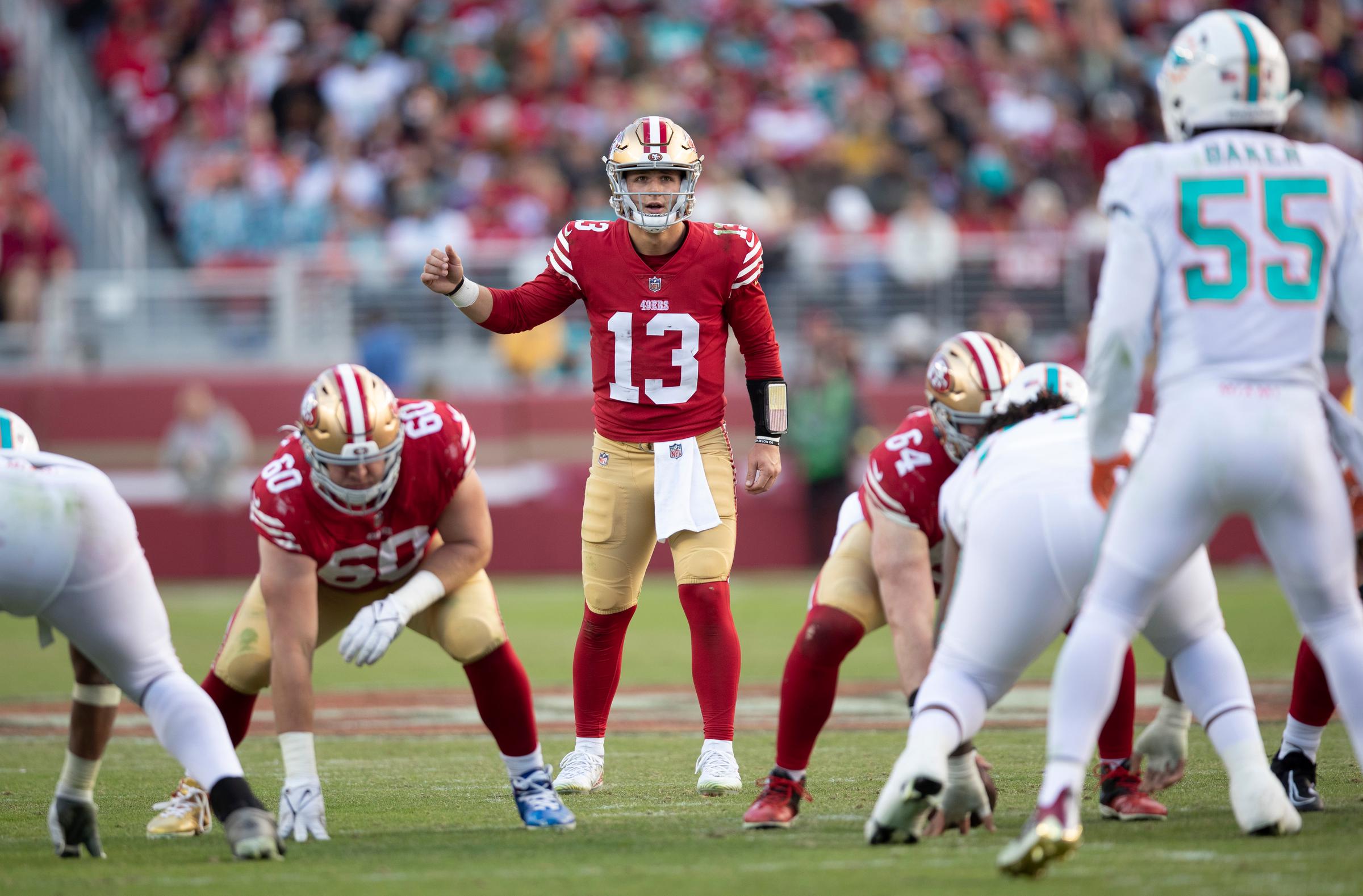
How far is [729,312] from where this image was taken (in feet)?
19.7

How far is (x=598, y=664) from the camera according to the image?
5.82 meters

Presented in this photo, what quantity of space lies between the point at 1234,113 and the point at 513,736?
253cm

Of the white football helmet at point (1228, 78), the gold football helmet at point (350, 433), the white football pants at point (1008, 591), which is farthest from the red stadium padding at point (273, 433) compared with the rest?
the white football helmet at point (1228, 78)

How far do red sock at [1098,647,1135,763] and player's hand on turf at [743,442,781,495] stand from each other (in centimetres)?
154

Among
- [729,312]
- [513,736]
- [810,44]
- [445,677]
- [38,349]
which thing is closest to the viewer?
[513,736]

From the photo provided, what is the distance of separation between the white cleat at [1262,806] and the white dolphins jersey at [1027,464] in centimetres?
89

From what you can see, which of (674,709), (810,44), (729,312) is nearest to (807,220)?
(810,44)

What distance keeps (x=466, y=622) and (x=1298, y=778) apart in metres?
2.46

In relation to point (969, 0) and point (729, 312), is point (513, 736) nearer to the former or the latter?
point (729, 312)

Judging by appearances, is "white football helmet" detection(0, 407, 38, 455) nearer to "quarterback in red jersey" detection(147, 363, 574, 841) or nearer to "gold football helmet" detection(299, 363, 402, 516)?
"quarterback in red jersey" detection(147, 363, 574, 841)

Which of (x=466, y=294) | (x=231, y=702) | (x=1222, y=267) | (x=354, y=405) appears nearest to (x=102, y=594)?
(x=354, y=405)

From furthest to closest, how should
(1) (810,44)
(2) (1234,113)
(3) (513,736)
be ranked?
(1) (810,44) → (3) (513,736) → (2) (1234,113)

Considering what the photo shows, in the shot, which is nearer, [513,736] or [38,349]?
[513,736]

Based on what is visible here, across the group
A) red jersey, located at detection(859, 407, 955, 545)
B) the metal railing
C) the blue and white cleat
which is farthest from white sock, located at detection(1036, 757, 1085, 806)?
the metal railing
